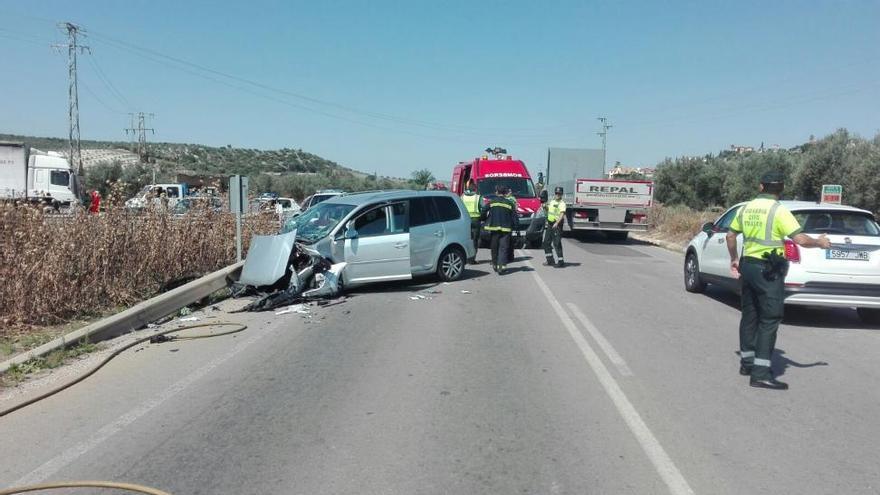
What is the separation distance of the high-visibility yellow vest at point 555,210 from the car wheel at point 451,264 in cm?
293

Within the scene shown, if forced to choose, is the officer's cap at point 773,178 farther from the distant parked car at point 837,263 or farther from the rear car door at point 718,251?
the rear car door at point 718,251

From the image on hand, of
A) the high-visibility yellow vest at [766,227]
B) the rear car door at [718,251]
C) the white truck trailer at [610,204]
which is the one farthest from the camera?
the white truck trailer at [610,204]

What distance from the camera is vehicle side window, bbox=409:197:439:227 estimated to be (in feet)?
41.0

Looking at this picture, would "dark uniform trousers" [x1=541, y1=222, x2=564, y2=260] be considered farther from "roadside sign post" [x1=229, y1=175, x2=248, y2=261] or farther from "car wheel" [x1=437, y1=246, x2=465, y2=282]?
"roadside sign post" [x1=229, y1=175, x2=248, y2=261]

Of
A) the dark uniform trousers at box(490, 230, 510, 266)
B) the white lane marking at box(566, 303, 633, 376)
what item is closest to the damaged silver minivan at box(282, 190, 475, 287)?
the dark uniform trousers at box(490, 230, 510, 266)

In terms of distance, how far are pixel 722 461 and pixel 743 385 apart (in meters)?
2.06

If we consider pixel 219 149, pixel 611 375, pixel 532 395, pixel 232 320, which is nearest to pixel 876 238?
pixel 611 375

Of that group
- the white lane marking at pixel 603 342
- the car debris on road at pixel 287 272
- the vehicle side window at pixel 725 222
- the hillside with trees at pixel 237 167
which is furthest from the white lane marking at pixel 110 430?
the hillside with trees at pixel 237 167

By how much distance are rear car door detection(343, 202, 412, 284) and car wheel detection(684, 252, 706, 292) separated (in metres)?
5.05

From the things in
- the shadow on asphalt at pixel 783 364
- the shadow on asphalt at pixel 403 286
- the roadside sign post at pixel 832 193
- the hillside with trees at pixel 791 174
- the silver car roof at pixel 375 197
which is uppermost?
the hillside with trees at pixel 791 174

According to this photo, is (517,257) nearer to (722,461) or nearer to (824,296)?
(824,296)

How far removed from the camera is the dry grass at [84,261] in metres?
8.40

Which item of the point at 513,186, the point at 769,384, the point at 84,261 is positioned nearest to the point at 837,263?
the point at 769,384

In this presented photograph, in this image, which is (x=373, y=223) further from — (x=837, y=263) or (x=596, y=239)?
(x=596, y=239)
